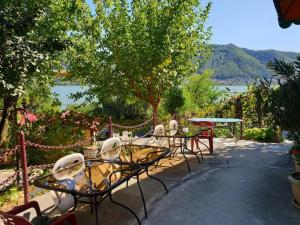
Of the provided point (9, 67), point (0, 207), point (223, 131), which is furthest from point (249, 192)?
point (223, 131)

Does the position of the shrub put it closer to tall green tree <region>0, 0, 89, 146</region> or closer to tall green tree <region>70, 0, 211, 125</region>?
tall green tree <region>70, 0, 211, 125</region>

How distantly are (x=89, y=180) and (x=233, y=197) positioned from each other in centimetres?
243

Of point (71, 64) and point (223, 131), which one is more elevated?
point (71, 64)

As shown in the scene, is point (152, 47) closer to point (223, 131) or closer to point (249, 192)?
point (223, 131)

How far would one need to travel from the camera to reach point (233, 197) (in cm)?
522

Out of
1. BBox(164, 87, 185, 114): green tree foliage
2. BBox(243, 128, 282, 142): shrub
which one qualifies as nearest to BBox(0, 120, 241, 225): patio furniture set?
BBox(243, 128, 282, 142): shrub

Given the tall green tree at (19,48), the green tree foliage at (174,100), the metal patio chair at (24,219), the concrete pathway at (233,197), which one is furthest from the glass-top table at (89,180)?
the green tree foliage at (174,100)

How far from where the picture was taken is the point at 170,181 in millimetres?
6031

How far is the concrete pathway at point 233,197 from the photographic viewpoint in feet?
14.4

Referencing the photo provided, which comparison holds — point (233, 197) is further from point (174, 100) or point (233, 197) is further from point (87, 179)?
point (174, 100)

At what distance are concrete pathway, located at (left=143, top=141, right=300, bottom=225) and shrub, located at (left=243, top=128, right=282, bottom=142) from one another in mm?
2983

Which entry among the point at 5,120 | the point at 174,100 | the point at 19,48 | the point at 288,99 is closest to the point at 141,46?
the point at 174,100

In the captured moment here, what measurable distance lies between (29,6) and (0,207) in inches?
191

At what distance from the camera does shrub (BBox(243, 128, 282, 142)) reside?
1077cm
